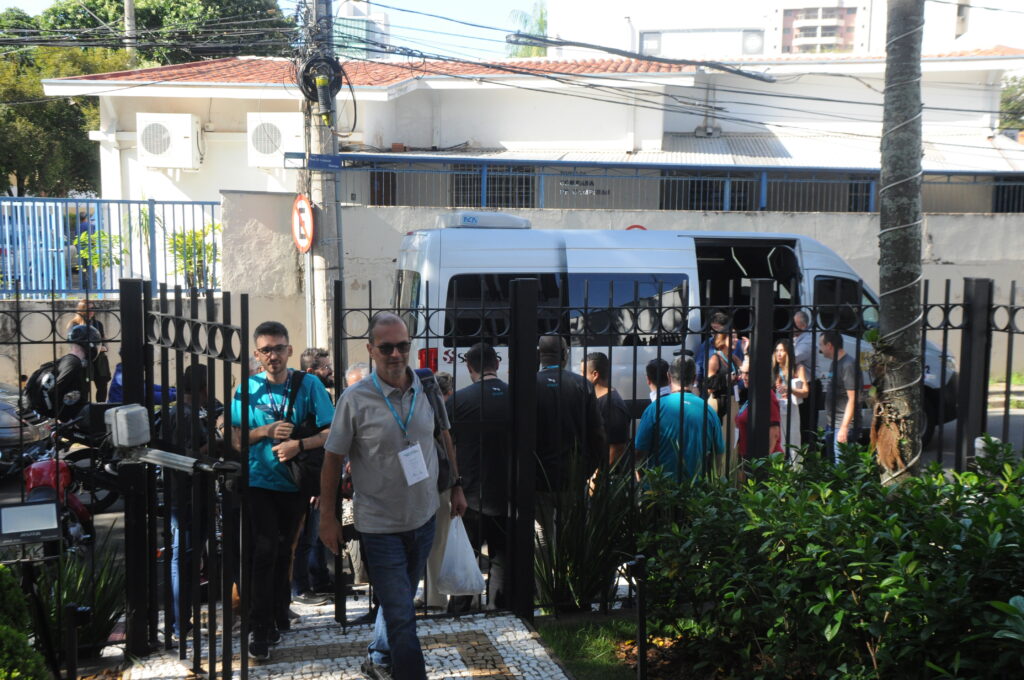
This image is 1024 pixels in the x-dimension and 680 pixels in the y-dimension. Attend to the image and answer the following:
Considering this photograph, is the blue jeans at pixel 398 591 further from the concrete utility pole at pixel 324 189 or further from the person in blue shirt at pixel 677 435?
the concrete utility pole at pixel 324 189

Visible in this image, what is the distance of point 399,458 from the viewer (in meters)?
4.03

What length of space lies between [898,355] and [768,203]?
13.5m

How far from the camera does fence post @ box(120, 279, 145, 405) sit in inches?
177

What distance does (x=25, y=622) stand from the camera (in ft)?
11.6

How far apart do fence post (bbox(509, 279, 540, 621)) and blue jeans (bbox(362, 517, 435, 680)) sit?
0.86 metres

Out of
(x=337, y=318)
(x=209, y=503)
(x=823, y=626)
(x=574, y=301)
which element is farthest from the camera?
(x=574, y=301)

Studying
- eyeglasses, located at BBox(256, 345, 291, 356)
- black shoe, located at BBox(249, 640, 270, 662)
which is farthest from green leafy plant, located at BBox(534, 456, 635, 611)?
eyeglasses, located at BBox(256, 345, 291, 356)

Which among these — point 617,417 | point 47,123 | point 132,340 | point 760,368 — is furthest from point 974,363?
point 47,123

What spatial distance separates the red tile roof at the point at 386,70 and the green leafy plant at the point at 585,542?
529 inches

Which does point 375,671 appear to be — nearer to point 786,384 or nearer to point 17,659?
point 17,659

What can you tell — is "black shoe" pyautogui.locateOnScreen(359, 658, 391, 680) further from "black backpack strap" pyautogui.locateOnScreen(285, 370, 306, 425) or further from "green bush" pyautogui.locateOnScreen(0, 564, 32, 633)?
"green bush" pyautogui.locateOnScreen(0, 564, 32, 633)

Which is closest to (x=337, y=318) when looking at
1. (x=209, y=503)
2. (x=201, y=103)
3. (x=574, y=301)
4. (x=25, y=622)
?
(x=209, y=503)

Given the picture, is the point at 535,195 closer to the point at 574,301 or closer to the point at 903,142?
the point at 574,301

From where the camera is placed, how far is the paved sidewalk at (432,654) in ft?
14.2
